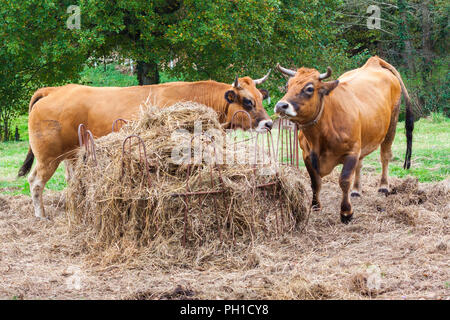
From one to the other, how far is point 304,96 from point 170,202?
2.21 meters

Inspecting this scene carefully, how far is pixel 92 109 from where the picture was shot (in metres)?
8.20

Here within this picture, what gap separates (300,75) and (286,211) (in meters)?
1.75

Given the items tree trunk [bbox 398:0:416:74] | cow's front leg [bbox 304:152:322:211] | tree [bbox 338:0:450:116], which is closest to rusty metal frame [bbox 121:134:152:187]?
cow's front leg [bbox 304:152:322:211]

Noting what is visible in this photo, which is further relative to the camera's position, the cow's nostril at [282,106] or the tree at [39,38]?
the tree at [39,38]

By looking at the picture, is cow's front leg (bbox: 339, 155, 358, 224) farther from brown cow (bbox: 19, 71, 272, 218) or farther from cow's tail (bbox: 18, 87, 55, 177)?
cow's tail (bbox: 18, 87, 55, 177)

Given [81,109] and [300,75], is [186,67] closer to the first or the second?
[81,109]

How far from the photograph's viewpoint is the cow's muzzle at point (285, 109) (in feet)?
20.9

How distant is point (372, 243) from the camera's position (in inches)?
237

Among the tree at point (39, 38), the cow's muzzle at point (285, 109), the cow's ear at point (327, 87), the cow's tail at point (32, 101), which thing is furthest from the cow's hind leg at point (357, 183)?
the tree at point (39, 38)

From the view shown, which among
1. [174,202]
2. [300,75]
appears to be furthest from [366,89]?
[174,202]

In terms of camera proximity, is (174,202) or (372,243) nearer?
(174,202)

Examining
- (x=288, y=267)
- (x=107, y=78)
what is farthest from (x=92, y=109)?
(x=107, y=78)

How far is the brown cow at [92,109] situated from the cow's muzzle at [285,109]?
141 centimetres

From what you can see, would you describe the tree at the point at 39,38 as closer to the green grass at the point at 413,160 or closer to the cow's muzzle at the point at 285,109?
the green grass at the point at 413,160
